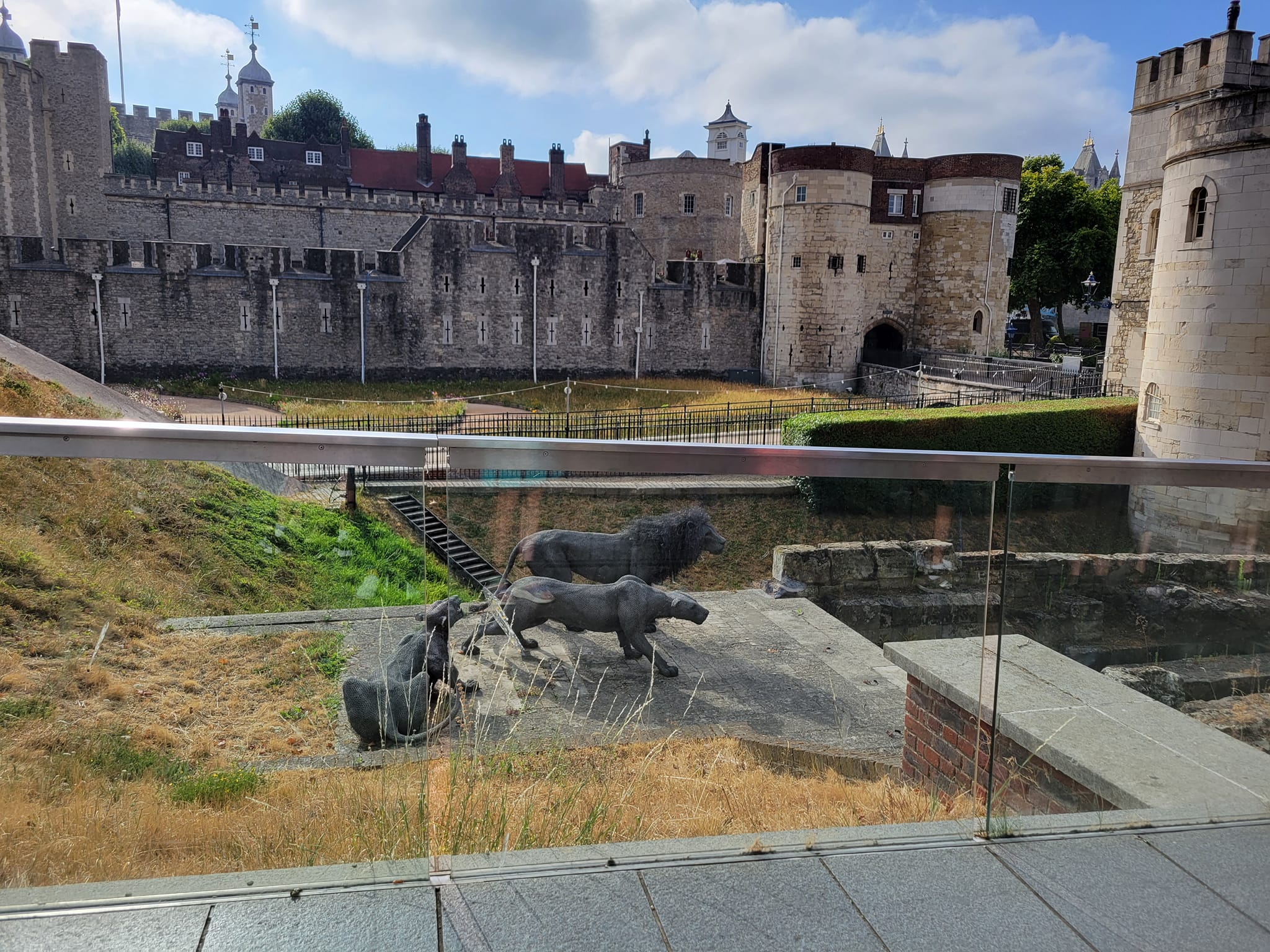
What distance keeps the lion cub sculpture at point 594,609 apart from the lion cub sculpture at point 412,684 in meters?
0.07

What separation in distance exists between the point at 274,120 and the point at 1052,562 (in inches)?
2435

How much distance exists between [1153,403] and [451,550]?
673 inches

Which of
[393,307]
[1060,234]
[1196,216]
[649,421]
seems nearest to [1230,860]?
[1196,216]

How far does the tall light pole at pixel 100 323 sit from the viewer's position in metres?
27.4

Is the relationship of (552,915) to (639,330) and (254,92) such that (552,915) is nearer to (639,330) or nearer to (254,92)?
(639,330)

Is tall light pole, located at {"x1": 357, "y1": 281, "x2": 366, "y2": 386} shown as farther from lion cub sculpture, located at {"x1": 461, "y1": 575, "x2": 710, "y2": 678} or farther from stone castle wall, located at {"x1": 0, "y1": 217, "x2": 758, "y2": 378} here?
lion cub sculpture, located at {"x1": 461, "y1": 575, "x2": 710, "y2": 678}

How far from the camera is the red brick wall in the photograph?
7.74 feet

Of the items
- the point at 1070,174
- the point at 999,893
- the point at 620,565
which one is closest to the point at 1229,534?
the point at 999,893

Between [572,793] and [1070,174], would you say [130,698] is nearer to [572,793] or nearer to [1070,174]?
[572,793]

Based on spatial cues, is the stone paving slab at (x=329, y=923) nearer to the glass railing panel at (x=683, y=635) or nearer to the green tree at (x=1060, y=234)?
the glass railing panel at (x=683, y=635)

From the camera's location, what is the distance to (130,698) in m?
2.06

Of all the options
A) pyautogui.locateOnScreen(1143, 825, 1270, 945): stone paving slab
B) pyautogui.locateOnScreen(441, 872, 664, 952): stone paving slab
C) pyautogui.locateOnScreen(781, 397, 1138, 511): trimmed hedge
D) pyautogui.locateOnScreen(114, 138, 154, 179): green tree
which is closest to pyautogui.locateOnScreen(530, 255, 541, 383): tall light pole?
pyautogui.locateOnScreen(781, 397, 1138, 511): trimmed hedge

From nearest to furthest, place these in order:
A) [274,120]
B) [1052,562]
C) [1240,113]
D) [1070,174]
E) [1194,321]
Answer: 1. [1052,562]
2. [1240,113]
3. [1194,321]
4. [1070,174]
5. [274,120]

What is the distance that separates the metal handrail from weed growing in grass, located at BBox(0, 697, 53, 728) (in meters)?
0.56
